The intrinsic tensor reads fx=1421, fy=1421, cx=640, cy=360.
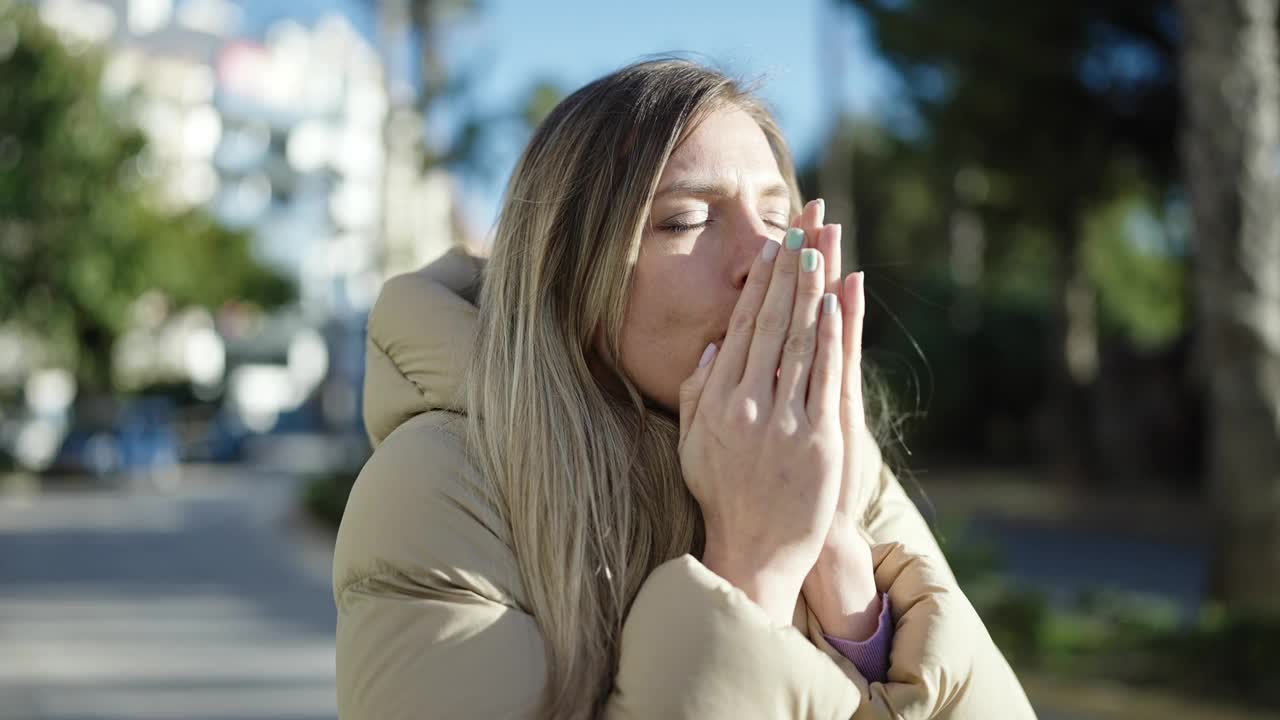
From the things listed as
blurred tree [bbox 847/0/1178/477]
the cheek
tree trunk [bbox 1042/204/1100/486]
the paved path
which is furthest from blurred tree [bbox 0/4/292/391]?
the cheek

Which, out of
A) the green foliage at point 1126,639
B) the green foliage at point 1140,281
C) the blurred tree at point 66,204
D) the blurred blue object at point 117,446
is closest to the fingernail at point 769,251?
the green foliage at point 1126,639

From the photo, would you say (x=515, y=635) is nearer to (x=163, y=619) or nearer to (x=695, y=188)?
(x=695, y=188)

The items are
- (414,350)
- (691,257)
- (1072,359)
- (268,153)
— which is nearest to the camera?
(691,257)

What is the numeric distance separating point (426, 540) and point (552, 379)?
0.98ft

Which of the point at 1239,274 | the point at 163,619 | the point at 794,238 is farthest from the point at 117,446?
the point at 794,238

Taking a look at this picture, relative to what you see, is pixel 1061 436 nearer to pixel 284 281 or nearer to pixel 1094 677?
pixel 1094 677

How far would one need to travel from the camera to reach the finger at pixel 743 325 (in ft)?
6.18

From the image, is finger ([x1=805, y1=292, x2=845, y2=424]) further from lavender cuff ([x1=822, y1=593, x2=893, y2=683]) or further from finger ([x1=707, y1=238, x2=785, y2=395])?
lavender cuff ([x1=822, y1=593, x2=893, y2=683])

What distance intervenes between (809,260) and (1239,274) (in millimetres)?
7059

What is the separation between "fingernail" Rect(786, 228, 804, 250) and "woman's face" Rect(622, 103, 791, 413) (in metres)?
0.09

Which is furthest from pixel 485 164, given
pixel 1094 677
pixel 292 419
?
Answer: pixel 292 419

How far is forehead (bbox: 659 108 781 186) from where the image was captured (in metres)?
2.01

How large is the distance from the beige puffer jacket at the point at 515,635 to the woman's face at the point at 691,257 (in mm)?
279

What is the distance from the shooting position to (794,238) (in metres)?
1.89
